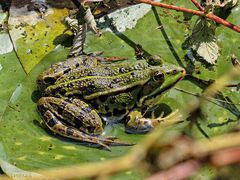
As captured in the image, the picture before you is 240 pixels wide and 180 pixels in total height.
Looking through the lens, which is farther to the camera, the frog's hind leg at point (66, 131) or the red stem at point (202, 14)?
the red stem at point (202, 14)

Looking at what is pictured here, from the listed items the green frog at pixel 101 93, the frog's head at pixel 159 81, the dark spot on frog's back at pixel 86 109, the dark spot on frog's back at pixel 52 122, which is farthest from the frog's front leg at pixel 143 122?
the dark spot on frog's back at pixel 52 122

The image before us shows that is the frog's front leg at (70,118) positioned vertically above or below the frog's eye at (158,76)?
below

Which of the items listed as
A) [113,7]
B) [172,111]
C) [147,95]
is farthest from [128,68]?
[113,7]

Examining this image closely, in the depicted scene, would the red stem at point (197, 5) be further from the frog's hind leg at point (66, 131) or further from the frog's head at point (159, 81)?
the frog's hind leg at point (66, 131)

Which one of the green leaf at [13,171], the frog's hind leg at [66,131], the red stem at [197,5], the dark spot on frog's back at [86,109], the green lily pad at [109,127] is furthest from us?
the red stem at [197,5]

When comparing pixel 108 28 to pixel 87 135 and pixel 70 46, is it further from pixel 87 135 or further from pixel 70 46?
pixel 87 135

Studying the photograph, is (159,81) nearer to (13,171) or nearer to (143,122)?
(143,122)

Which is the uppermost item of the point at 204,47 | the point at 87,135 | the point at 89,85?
the point at 204,47
